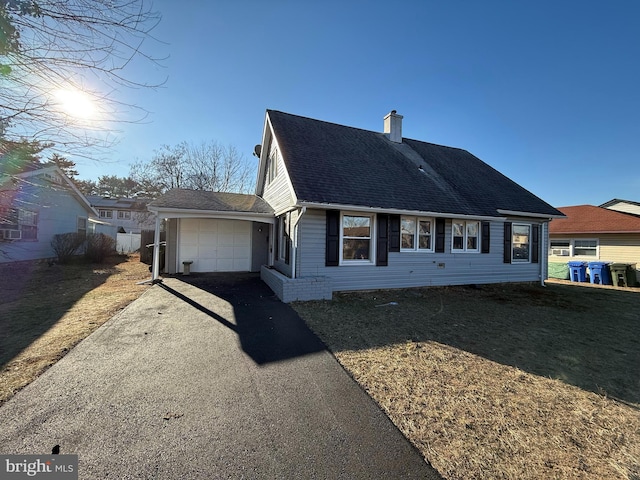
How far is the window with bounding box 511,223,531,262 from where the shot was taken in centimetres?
1076

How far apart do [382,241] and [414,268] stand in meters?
1.61

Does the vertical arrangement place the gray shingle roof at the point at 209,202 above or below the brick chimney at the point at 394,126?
below

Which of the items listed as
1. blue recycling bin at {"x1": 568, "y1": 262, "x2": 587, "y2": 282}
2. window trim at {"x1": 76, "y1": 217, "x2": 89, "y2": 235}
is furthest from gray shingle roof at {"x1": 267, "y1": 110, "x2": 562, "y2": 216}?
window trim at {"x1": 76, "y1": 217, "x2": 89, "y2": 235}

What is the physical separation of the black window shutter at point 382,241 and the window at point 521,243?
6085 mm

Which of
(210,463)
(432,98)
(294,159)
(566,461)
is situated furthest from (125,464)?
(432,98)

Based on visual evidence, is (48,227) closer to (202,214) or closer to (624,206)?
(202,214)

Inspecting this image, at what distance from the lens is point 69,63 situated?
252cm

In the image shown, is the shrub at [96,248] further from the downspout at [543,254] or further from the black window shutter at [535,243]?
the downspout at [543,254]

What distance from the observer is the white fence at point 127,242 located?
2028cm

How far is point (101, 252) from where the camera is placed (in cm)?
1427

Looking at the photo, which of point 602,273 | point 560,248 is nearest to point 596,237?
point 560,248

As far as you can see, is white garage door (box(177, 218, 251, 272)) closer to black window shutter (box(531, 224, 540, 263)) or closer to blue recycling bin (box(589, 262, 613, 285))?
black window shutter (box(531, 224, 540, 263))

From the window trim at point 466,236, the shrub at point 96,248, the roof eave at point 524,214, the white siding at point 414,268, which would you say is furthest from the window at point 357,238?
the shrub at point 96,248

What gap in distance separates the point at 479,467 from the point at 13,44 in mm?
5294
